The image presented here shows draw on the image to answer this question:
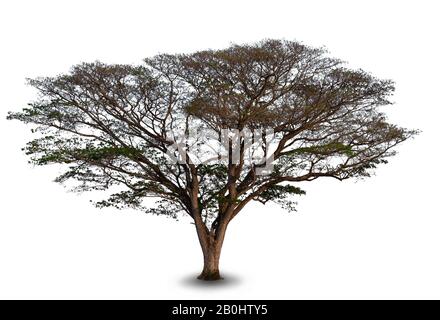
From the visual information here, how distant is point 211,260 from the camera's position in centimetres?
1239

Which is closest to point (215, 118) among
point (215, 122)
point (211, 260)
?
point (215, 122)

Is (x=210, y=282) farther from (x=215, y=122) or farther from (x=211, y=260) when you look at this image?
(x=215, y=122)

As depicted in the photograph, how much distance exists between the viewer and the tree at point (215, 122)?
10797mm

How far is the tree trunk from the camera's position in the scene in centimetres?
1239

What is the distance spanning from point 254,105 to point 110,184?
4117 millimetres

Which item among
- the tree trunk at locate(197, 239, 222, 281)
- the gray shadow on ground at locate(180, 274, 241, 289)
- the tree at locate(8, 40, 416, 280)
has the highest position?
the tree at locate(8, 40, 416, 280)

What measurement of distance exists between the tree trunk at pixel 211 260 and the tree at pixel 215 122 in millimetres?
24

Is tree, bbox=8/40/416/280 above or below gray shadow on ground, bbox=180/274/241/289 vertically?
above

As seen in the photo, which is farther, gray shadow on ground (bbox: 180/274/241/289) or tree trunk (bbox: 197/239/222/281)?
tree trunk (bbox: 197/239/222/281)

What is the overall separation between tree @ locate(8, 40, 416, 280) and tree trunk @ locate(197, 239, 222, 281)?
0.02 m

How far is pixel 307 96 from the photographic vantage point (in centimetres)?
1113

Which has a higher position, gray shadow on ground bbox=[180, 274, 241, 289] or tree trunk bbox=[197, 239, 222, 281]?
tree trunk bbox=[197, 239, 222, 281]

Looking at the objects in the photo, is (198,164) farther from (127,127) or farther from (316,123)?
(316,123)

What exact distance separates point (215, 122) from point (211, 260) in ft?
11.2
